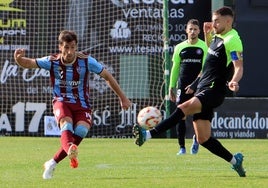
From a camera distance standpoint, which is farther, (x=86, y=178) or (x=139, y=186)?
(x=86, y=178)

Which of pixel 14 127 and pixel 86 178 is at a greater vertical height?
pixel 86 178

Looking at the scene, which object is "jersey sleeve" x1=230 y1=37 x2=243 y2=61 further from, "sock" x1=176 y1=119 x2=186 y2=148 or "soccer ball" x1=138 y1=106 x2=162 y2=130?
"sock" x1=176 y1=119 x2=186 y2=148

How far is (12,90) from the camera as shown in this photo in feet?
76.3

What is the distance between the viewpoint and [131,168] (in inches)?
500

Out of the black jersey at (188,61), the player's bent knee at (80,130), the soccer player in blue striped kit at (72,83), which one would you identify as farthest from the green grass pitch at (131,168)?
the black jersey at (188,61)

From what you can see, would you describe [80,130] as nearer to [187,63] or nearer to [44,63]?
[44,63]

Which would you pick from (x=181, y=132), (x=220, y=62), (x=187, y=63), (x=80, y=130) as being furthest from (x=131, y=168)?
(x=187, y=63)

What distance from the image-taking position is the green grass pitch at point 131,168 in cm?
1044

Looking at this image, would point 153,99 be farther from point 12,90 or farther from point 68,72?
point 68,72

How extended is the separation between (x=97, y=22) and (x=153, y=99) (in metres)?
2.39

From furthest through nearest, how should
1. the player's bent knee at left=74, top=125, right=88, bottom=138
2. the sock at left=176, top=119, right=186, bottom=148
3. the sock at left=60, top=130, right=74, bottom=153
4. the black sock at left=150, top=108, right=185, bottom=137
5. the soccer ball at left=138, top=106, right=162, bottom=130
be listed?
the sock at left=176, top=119, right=186, bottom=148
the soccer ball at left=138, top=106, right=162, bottom=130
the black sock at left=150, top=108, right=185, bottom=137
the player's bent knee at left=74, top=125, right=88, bottom=138
the sock at left=60, top=130, right=74, bottom=153

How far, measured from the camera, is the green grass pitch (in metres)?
10.4

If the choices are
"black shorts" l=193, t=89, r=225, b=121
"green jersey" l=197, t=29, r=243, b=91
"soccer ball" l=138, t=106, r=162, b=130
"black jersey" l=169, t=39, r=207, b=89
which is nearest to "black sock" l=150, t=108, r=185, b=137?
"black shorts" l=193, t=89, r=225, b=121

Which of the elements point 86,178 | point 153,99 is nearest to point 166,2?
point 153,99
